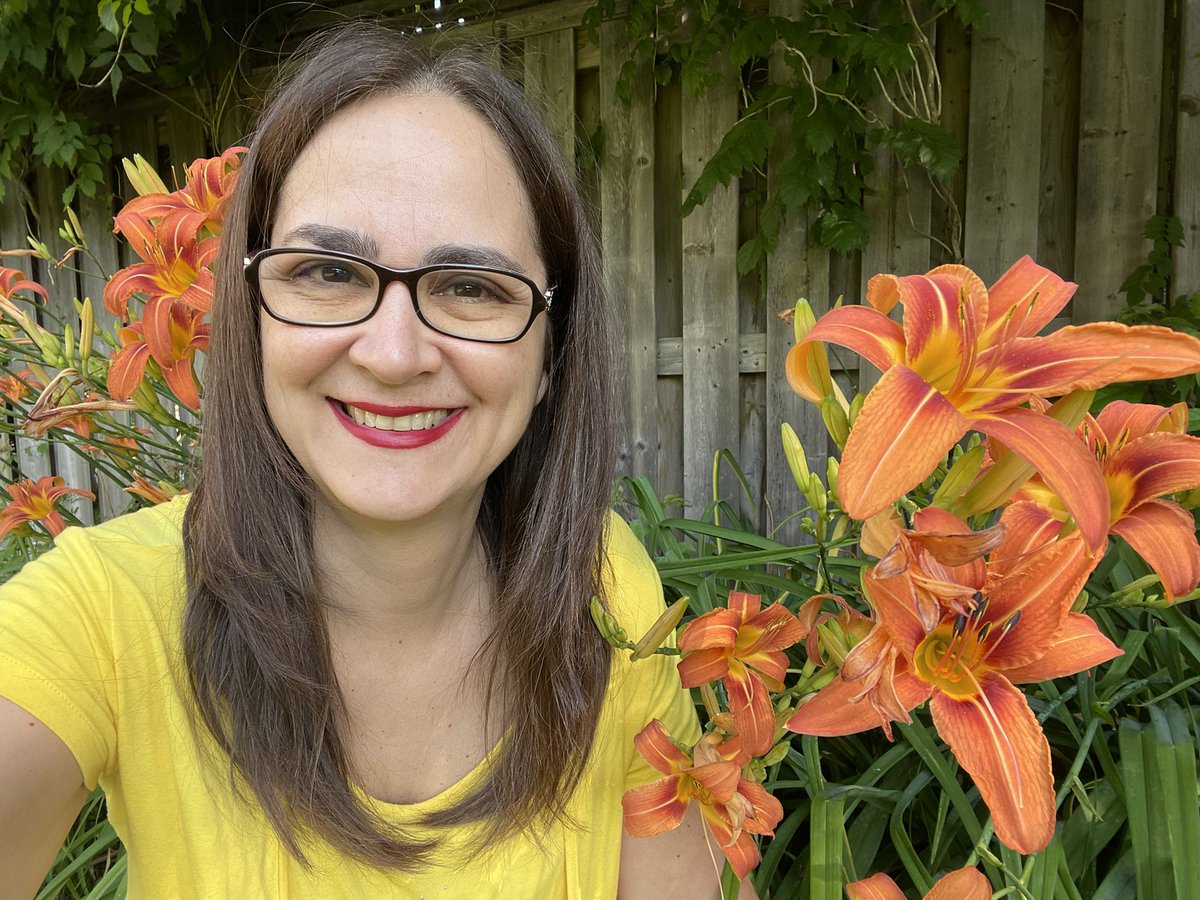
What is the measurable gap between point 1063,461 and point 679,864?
878 mm

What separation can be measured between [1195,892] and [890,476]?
2.23 feet

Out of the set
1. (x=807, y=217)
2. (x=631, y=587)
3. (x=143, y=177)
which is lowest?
(x=631, y=587)

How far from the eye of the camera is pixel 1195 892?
0.78 meters

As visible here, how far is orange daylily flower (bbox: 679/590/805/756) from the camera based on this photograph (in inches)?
28.5

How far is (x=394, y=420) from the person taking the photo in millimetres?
903

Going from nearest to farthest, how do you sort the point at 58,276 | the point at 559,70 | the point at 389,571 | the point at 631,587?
the point at 389,571 < the point at 631,587 < the point at 559,70 < the point at 58,276

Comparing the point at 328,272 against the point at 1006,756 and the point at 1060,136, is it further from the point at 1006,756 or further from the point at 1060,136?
the point at 1060,136

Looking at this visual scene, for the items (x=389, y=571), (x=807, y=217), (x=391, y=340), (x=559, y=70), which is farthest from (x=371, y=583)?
(x=559, y=70)

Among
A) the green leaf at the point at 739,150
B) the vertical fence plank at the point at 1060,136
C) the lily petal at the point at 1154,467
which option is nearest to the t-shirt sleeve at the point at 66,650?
the lily petal at the point at 1154,467

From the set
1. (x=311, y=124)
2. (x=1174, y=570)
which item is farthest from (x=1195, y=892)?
(x=311, y=124)

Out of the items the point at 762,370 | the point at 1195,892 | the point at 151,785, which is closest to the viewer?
the point at 1195,892

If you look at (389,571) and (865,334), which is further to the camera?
(389,571)

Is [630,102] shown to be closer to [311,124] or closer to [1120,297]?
[1120,297]

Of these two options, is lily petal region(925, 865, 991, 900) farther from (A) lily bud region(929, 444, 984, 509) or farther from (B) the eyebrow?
(B) the eyebrow
